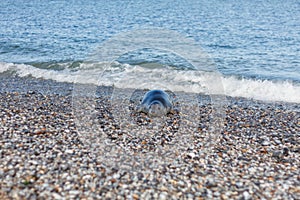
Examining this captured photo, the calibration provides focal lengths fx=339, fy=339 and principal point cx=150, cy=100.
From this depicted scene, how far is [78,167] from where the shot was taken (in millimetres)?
8078

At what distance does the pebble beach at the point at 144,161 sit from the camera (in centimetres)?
725

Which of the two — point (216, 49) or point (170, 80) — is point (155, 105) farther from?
point (216, 49)

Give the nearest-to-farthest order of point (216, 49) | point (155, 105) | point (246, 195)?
point (246, 195) < point (155, 105) < point (216, 49)

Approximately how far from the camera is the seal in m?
12.5

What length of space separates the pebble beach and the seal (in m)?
0.48

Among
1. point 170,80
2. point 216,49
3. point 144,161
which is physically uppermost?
point 216,49

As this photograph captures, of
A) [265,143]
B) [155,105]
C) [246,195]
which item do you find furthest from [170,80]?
[246,195]

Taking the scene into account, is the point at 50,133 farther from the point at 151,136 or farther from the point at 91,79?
the point at 91,79

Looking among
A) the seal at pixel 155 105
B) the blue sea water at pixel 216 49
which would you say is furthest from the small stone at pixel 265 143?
the blue sea water at pixel 216 49

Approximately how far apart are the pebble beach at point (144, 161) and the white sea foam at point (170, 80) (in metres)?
6.44

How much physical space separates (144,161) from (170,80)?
1380cm

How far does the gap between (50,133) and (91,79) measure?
12.7 meters

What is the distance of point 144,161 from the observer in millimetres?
8688

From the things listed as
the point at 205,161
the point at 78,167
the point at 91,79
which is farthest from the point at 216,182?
the point at 91,79
